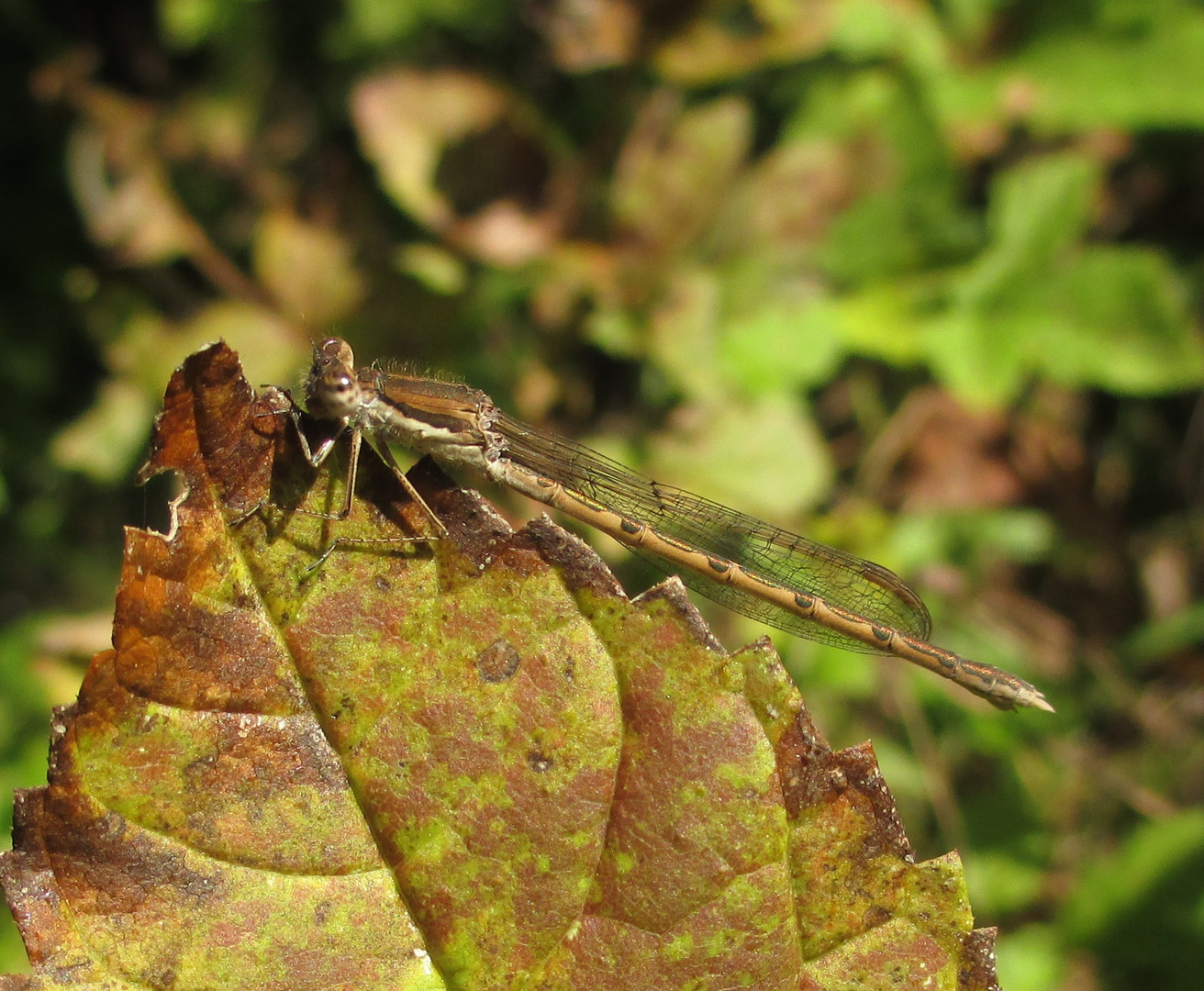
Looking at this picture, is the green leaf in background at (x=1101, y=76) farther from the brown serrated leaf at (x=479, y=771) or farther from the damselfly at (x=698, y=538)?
the brown serrated leaf at (x=479, y=771)

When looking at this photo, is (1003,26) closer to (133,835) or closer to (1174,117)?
(1174,117)

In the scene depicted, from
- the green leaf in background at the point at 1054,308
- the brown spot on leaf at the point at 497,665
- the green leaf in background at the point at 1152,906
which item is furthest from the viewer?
the green leaf in background at the point at 1054,308

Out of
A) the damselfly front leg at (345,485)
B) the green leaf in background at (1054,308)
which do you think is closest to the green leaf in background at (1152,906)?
the green leaf in background at (1054,308)

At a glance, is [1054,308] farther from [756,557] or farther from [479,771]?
[479,771]

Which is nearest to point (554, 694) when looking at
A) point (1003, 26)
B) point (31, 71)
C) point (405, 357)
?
point (405, 357)

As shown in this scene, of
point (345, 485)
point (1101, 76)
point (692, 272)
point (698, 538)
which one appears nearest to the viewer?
point (345, 485)

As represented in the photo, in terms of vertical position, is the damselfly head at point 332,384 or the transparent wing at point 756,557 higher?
the transparent wing at point 756,557

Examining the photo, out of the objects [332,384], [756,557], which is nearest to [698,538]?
[756,557]
